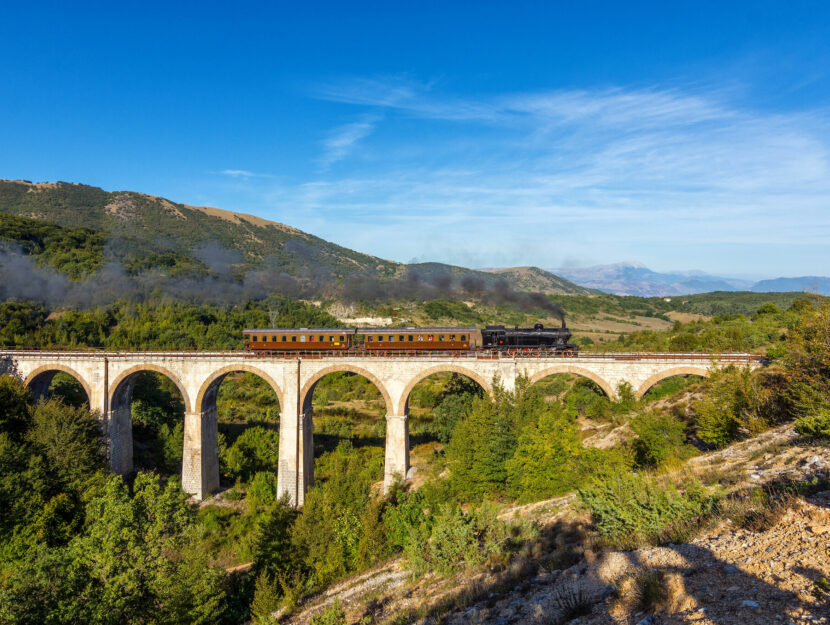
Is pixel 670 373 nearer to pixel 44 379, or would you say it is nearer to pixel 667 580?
pixel 667 580

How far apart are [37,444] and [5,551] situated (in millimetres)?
6669

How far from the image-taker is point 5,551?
78.6 ft

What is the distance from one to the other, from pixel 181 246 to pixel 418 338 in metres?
103

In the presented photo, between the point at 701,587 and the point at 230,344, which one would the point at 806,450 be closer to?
the point at 701,587

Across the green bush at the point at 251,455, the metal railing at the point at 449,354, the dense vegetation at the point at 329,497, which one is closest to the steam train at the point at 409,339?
the metal railing at the point at 449,354

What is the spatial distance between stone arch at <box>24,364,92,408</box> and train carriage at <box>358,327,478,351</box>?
20.7m

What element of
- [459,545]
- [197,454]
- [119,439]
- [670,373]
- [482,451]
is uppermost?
[670,373]

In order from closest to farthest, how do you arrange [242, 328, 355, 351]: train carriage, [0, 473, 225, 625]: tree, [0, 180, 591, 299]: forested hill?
[0, 473, 225, 625]: tree, [242, 328, 355, 351]: train carriage, [0, 180, 591, 299]: forested hill

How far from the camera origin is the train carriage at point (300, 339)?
33344 mm

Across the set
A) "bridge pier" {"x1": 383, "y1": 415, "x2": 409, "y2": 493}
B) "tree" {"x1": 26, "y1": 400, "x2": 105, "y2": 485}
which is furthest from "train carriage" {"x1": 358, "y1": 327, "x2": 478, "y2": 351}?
"tree" {"x1": 26, "y1": 400, "x2": 105, "y2": 485}

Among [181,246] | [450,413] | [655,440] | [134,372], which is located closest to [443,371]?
[655,440]

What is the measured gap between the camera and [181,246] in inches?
4606

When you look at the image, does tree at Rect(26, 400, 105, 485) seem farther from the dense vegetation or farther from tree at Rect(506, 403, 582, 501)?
tree at Rect(506, 403, 582, 501)

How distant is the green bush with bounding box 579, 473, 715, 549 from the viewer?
1031 centimetres
